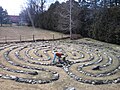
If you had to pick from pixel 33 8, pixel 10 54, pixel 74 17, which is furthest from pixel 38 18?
pixel 10 54

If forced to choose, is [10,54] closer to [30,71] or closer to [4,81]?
[30,71]

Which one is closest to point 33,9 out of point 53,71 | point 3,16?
point 3,16

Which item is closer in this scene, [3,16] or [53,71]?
[53,71]

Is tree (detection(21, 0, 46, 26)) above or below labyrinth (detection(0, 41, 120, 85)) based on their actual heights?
above

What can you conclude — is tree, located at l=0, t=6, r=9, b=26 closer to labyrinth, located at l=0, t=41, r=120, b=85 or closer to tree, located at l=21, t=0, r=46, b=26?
tree, located at l=21, t=0, r=46, b=26

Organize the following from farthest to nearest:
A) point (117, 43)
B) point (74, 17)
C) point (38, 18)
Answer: point (38, 18)
point (74, 17)
point (117, 43)

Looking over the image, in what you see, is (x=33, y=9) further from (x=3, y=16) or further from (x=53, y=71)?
(x=53, y=71)

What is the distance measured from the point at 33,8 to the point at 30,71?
43.0 m

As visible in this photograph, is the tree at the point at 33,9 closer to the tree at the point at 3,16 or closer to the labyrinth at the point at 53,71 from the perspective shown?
the tree at the point at 3,16

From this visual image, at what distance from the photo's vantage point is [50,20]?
135 ft

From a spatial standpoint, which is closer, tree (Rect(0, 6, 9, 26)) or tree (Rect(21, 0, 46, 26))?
tree (Rect(21, 0, 46, 26))

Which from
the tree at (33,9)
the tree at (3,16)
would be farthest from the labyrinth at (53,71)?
the tree at (3,16)

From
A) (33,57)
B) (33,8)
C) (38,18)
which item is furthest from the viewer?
(33,8)

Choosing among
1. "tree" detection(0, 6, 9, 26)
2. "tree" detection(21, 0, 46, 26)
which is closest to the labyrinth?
"tree" detection(21, 0, 46, 26)
